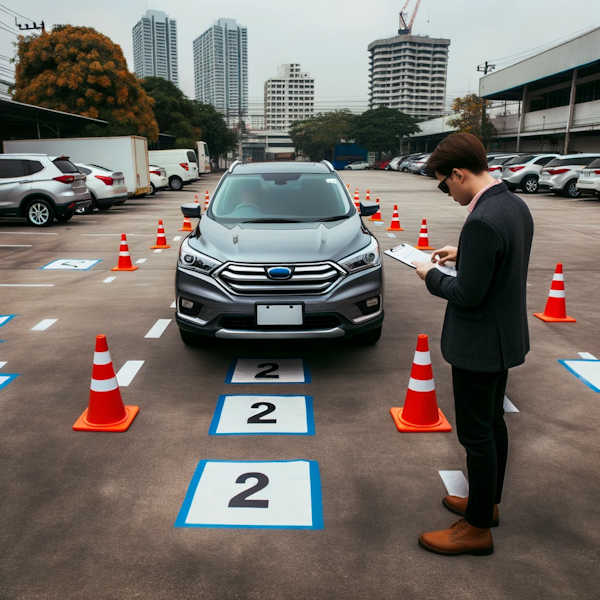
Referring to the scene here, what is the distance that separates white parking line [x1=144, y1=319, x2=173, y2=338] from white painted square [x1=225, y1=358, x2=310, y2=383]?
1202 millimetres

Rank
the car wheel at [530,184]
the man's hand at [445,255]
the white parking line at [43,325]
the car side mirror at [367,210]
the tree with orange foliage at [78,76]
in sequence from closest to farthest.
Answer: the man's hand at [445,255]
the white parking line at [43,325]
the car side mirror at [367,210]
the car wheel at [530,184]
the tree with orange foliage at [78,76]

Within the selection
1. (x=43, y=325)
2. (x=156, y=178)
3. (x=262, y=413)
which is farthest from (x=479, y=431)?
(x=156, y=178)

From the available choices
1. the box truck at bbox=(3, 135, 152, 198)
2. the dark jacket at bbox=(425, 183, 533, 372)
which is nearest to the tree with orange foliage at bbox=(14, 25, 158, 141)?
the box truck at bbox=(3, 135, 152, 198)

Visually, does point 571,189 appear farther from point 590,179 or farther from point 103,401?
point 103,401

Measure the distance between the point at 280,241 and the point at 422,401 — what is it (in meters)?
1.80

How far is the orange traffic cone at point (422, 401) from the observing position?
4020 millimetres

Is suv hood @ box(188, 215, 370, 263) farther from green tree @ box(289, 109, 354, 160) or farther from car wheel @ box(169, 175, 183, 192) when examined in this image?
green tree @ box(289, 109, 354, 160)

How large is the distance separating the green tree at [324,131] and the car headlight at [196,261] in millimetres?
96019

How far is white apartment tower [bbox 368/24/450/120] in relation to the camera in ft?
618

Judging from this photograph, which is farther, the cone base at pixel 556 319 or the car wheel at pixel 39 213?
the car wheel at pixel 39 213

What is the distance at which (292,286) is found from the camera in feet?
15.4

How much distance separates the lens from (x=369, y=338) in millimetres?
5480

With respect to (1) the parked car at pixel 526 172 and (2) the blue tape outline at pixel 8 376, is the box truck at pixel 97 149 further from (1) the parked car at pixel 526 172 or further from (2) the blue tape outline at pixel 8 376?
(2) the blue tape outline at pixel 8 376

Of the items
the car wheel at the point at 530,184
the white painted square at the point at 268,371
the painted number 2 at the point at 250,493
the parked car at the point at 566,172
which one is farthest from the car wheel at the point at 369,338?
the car wheel at the point at 530,184
